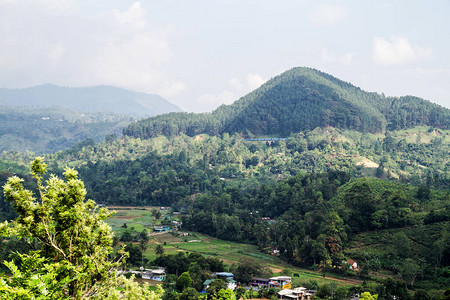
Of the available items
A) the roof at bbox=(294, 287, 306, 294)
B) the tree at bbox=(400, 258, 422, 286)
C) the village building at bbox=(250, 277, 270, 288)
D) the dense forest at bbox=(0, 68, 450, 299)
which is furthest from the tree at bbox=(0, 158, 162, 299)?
the tree at bbox=(400, 258, 422, 286)

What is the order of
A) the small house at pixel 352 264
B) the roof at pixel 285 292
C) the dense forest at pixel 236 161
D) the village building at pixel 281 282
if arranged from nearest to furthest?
the roof at pixel 285 292 < the village building at pixel 281 282 < the small house at pixel 352 264 < the dense forest at pixel 236 161

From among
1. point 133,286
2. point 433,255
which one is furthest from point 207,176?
point 133,286

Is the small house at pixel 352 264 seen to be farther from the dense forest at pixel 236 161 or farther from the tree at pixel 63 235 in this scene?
the dense forest at pixel 236 161

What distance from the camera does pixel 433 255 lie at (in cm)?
3797

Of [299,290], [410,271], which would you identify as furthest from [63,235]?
[410,271]

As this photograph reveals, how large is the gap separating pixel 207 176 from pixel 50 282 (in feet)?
287

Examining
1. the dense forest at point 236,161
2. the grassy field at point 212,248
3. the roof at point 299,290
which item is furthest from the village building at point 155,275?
the dense forest at point 236,161

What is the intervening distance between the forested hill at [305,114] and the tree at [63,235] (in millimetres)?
124489

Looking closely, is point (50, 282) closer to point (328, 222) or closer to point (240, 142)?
point (328, 222)

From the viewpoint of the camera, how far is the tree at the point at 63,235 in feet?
28.2

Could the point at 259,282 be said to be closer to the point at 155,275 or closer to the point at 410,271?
the point at 155,275

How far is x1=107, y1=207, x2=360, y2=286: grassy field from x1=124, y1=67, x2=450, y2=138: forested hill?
75.8m

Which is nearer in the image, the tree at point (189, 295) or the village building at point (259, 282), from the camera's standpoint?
the tree at point (189, 295)

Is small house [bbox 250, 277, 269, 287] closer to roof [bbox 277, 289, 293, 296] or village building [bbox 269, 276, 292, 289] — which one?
village building [bbox 269, 276, 292, 289]
